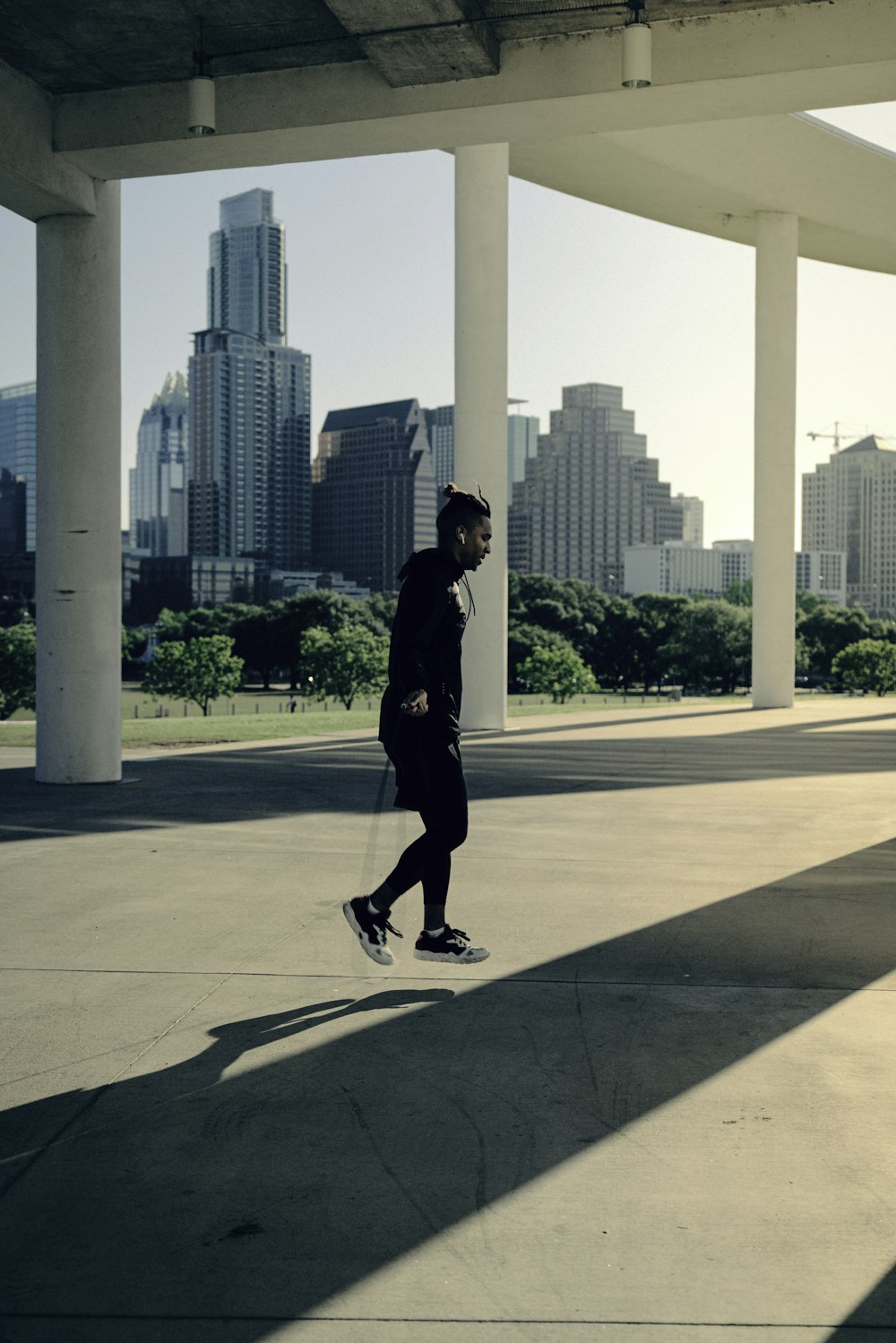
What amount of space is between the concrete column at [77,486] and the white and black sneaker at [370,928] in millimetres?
6718

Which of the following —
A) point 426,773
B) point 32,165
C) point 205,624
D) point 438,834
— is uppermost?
point 32,165

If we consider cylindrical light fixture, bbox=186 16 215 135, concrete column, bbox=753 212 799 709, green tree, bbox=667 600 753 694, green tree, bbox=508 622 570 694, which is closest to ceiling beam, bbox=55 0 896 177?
cylindrical light fixture, bbox=186 16 215 135

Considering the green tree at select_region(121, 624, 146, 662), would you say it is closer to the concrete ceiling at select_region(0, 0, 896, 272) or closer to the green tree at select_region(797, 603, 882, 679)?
the green tree at select_region(797, 603, 882, 679)

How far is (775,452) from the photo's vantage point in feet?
79.3

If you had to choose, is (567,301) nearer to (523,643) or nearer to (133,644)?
(523,643)

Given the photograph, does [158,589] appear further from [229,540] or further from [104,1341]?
[104,1341]

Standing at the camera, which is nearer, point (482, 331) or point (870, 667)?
point (482, 331)

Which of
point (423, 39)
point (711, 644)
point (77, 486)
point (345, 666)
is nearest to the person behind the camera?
point (423, 39)

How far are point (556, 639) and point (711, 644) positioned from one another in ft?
36.7

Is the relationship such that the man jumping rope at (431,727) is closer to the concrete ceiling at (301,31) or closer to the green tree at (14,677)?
the concrete ceiling at (301,31)

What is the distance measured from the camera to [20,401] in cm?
19575

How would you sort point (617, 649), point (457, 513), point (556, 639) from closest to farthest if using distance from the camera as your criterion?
point (457, 513)
point (556, 639)
point (617, 649)

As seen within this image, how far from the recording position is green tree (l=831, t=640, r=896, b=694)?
178 ft

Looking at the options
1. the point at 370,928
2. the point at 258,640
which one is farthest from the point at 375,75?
the point at 258,640
